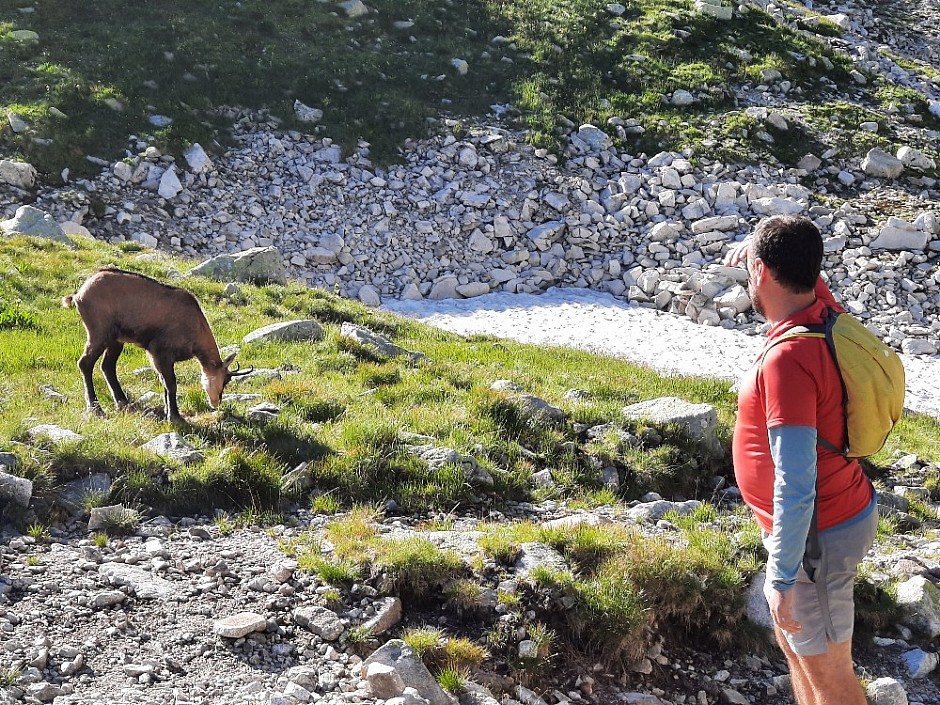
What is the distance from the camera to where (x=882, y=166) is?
26.1 m

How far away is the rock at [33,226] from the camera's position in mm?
17828

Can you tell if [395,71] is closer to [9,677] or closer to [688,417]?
[688,417]

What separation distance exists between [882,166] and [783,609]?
25515 millimetres

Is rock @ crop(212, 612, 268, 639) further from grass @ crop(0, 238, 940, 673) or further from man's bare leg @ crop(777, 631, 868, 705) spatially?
man's bare leg @ crop(777, 631, 868, 705)

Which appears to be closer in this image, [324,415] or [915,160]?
[324,415]

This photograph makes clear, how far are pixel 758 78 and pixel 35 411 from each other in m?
28.1

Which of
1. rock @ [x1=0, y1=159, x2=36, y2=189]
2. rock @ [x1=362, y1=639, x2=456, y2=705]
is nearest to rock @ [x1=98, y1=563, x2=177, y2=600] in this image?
rock @ [x1=362, y1=639, x2=456, y2=705]

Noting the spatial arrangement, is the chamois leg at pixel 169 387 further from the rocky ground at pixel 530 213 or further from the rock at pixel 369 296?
the rock at pixel 369 296

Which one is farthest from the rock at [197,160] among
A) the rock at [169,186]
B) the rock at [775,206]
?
the rock at [775,206]

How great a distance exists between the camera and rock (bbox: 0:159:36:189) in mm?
21109

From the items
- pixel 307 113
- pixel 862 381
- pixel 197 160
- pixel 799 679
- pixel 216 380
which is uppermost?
pixel 862 381

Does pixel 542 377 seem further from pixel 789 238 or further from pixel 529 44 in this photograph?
pixel 529 44

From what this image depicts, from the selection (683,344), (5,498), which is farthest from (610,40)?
(5,498)

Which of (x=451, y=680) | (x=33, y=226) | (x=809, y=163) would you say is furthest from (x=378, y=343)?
(x=809, y=163)
